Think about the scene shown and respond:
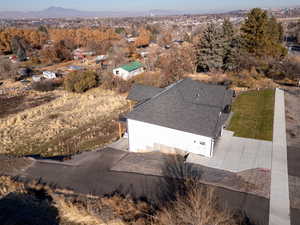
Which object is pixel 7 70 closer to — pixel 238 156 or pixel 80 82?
pixel 80 82

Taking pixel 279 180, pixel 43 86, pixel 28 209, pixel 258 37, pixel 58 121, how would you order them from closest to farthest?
1. pixel 28 209
2. pixel 279 180
3. pixel 58 121
4. pixel 258 37
5. pixel 43 86

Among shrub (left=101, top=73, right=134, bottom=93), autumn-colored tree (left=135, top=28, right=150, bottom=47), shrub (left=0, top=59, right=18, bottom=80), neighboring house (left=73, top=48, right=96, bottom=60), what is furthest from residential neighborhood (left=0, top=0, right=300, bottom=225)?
autumn-colored tree (left=135, top=28, right=150, bottom=47)

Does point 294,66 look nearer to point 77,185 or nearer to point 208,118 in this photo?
point 208,118

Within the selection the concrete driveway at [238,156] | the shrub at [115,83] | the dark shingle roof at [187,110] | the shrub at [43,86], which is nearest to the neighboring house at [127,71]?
the shrub at [115,83]

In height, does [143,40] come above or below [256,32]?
above

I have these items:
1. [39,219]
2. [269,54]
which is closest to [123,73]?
[269,54]

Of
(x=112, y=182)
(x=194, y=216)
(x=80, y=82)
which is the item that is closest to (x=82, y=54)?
(x=80, y=82)
